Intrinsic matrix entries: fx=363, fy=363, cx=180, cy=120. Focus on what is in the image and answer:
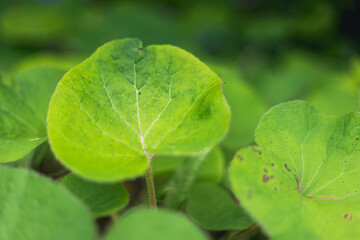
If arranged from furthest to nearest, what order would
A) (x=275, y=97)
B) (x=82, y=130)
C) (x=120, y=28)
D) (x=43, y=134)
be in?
(x=120, y=28) → (x=275, y=97) → (x=43, y=134) → (x=82, y=130)

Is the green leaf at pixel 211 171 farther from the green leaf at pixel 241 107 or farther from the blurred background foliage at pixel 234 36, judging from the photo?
the blurred background foliage at pixel 234 36

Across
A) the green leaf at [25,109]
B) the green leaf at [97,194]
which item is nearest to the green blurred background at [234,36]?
the green leaf at [25,109]

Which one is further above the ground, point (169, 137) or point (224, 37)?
point (169, 137)

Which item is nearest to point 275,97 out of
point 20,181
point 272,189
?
point 272,189

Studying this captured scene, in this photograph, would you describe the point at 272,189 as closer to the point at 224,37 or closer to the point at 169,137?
the point at 169,137

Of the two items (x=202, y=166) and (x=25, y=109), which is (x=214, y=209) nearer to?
(x=202, y=166)
